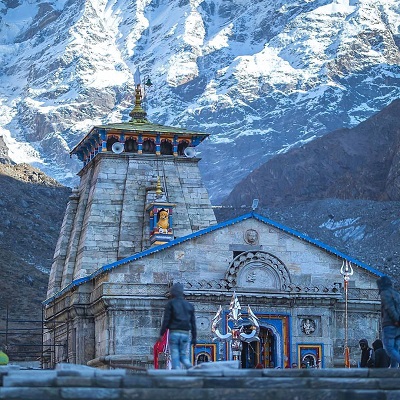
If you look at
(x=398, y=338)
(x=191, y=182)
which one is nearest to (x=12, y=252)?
(x=191, y=182)

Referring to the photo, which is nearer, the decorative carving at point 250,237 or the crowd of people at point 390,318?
the crowd of people at point 390,318

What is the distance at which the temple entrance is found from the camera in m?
47.7

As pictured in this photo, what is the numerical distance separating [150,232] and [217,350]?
7.18 m

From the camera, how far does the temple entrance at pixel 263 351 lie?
157ft

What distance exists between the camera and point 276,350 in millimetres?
47625

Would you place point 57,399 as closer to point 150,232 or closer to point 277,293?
point 277,293

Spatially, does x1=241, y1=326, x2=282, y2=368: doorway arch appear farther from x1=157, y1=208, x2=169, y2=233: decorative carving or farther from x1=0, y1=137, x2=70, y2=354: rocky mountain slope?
x1=0, y1=137, x2=70, y2=354: rocky mountain slope

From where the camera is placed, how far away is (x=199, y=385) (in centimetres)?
2131

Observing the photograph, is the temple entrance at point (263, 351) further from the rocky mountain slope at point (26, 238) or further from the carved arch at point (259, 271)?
the rocky mountain slope at point (26, 238)

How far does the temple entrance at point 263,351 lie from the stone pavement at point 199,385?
25064mm

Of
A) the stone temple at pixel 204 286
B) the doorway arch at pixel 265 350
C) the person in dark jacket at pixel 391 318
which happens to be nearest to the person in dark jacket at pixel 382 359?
the person in dark jacket at pixel 391 318

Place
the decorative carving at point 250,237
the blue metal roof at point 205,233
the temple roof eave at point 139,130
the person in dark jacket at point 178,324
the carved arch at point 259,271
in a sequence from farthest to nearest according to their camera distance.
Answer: the temple roof eave at point 139,130 < the decorative carving at point 250,237 < the carved arch at point 259,271 < the blue metal roof at point 205,233 < the person in dark jacket at point 178,324

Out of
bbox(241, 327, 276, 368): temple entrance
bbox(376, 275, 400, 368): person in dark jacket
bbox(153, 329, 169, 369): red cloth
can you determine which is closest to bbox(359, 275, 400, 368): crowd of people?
bbox(376, 275, 400, 368): person in dark jacket

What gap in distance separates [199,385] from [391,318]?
258 inches
